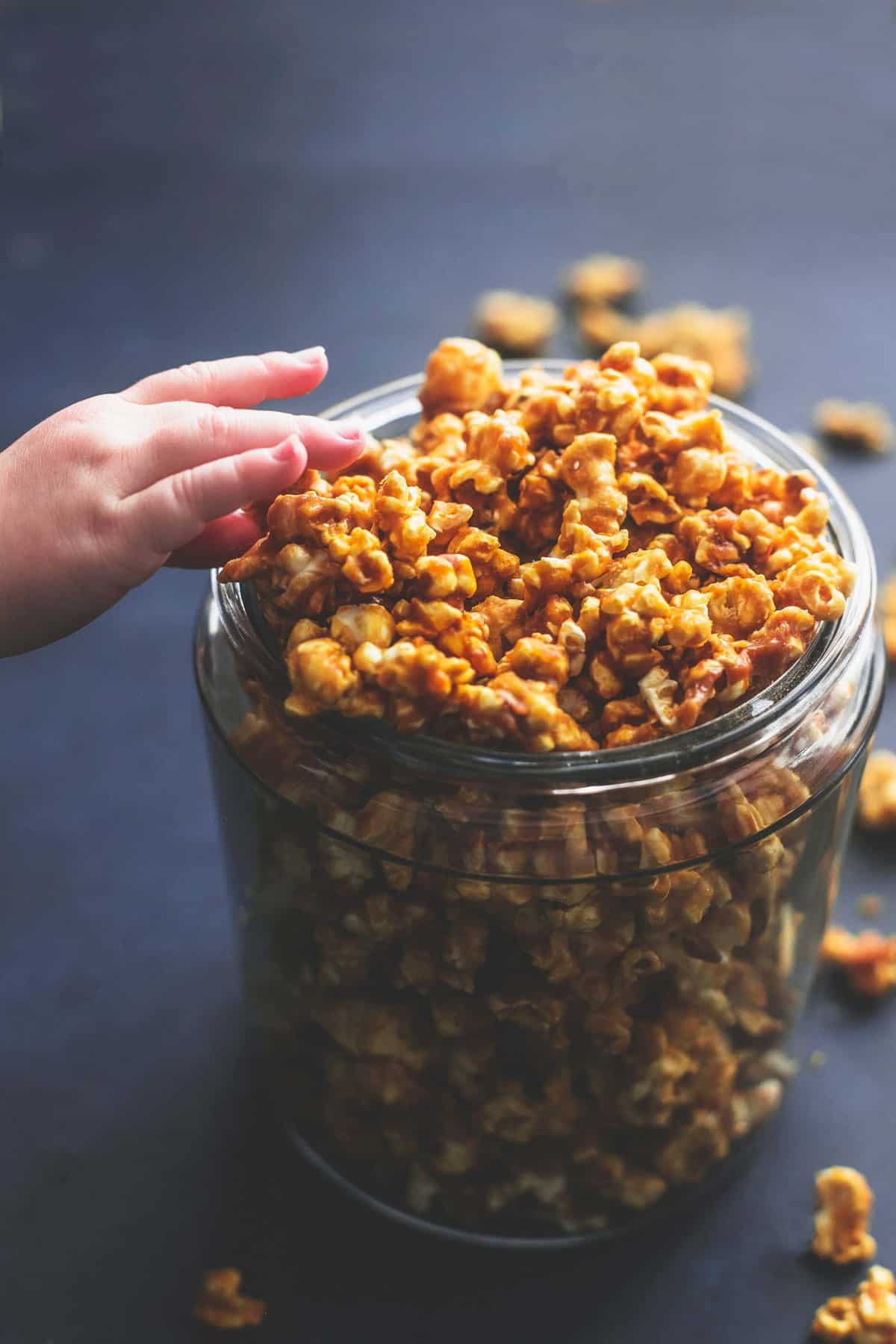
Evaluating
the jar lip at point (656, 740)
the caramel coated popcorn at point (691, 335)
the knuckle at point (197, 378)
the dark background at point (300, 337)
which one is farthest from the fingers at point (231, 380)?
the caramel coated popcorn at point (691, 335)

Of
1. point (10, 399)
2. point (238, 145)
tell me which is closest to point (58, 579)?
point (10, 399)

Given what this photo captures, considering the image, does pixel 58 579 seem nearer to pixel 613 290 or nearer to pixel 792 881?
pixel 792 881

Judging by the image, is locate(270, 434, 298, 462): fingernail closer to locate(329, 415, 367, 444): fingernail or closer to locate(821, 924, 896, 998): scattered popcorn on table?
locate(329, 415, 367, 444): fingernail

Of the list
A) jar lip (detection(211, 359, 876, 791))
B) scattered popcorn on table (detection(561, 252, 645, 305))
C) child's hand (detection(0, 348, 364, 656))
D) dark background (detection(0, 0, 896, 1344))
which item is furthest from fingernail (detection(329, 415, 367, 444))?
scattered popcorn on table (detection(561, 252, 645, 305))

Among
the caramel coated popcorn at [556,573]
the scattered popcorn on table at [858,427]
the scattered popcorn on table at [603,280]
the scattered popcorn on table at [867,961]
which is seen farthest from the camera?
the scattered popcorn on table at [603,280]

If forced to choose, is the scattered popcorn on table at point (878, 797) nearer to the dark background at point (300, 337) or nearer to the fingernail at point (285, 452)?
the dark background at point (300, 337)

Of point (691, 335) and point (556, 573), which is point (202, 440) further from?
point (691, 335)
